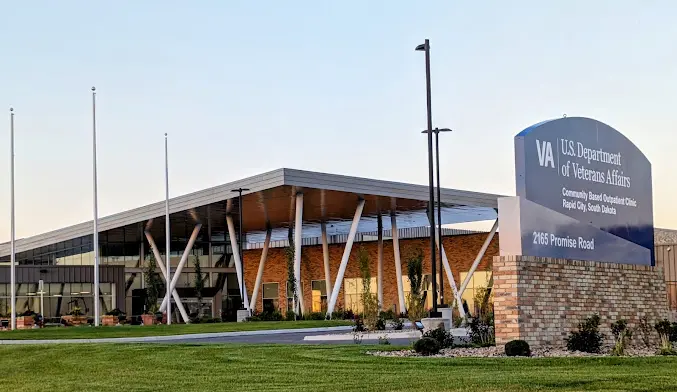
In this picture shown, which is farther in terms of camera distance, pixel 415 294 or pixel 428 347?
pixel 415 294

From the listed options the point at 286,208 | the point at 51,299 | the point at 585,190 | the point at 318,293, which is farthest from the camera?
the point at 318,293

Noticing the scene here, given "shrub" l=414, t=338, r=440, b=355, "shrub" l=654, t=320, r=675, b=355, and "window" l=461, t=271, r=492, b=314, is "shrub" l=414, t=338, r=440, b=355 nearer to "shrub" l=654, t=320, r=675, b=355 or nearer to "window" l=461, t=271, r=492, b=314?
"shrub" l=654, t=320, r=675, b=355

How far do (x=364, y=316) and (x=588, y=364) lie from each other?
841 inches

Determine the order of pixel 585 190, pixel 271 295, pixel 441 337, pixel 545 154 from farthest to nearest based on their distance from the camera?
pixel 271 295 < pixel 585 190 < pixel 441 337 < pixel 545 154

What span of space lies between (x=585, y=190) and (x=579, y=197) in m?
0.33

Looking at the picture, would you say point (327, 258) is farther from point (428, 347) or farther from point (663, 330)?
point (428, 347)

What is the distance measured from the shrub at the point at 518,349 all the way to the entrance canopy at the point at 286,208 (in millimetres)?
28382

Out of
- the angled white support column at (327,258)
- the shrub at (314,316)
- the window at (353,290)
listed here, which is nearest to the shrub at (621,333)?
the shrub at (314,316)

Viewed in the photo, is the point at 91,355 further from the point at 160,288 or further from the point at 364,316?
the point at 160,288

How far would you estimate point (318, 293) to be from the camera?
3004 inches

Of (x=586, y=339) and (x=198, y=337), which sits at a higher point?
(x=586, y=339)

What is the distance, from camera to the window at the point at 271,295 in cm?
7912

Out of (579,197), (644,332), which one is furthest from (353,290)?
(579,197)

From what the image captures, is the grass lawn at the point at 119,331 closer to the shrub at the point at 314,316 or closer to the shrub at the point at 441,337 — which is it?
the shrub at the point at 314,316
